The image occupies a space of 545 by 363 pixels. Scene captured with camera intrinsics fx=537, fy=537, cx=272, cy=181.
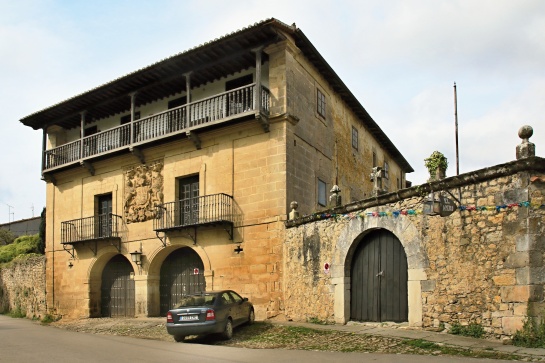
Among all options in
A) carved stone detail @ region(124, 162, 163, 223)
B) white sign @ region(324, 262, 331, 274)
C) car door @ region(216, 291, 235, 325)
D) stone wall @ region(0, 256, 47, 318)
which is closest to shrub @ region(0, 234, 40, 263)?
stone wall @ region(0, 256, 47, 318)

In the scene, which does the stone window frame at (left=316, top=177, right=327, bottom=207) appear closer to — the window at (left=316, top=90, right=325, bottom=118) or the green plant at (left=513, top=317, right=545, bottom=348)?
the window at (left=316, top=90, right=325, bottom=118)

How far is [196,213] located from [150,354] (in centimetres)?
818

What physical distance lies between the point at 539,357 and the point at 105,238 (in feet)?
54.0

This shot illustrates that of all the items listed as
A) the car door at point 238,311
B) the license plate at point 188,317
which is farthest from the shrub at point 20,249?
the license plate at point 188,317

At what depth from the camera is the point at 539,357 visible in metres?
9.52

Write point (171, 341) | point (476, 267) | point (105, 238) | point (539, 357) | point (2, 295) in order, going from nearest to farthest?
point (539, 357), point (476, 267), point (171, 341), point (105, 238), point (2, 295)

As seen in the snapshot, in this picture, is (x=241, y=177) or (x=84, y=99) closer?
(x=241, y=177)

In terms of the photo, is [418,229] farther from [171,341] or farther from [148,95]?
[148,95]

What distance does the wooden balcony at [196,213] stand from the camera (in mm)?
18094

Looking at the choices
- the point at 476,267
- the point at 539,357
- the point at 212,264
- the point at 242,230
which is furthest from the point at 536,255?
the point at 212,264

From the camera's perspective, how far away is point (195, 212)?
758 inches

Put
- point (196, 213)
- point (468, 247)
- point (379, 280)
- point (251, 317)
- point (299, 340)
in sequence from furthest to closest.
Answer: point (196, 213)
point (251, 317)
point (379, 280)
point (299, 340)
point (468, 247)

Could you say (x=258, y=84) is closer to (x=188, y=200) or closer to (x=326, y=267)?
(x=188, y=200)

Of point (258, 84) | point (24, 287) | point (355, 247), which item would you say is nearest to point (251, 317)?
point (355, 247)
